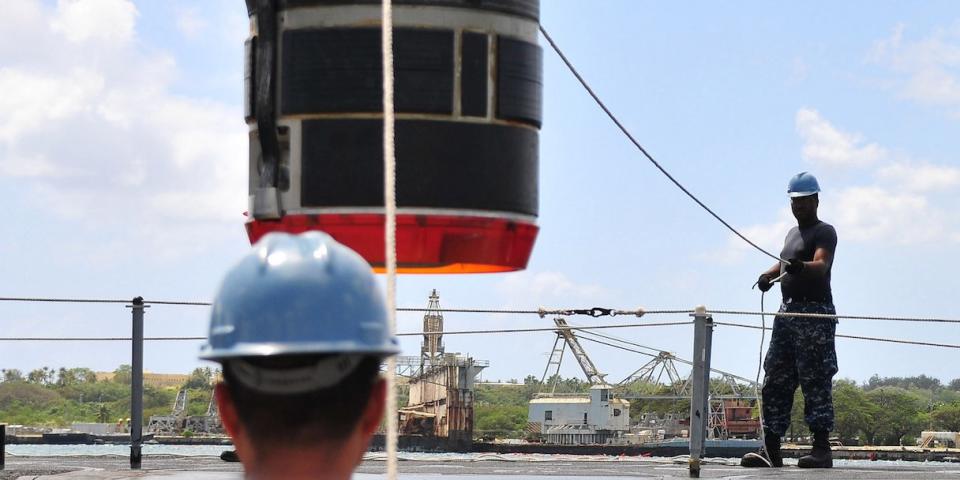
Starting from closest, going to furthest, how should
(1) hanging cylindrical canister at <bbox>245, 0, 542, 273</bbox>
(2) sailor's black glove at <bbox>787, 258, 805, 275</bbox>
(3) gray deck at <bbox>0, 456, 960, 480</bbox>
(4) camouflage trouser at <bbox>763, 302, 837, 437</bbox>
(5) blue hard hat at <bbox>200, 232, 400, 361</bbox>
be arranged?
(5) blue hard hat at <bbox>200, 232, 400, 361</bbox>, (1) hanging cylindrical canister at <bbox>245, 0, 542, 273</bbox>, (3) gray deck at <bbox>0, 456, 960, 480</bbox>, (2) sailor's black glove at <bbox>787, 258, 805, 275</bbox>, (4) camouflage trouser at <bbox>763, 302, 837, 437</bbox>

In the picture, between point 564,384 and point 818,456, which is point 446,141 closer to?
point 818,456

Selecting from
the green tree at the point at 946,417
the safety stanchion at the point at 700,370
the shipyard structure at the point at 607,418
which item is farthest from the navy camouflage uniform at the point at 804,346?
the green tree at the point at 946,417

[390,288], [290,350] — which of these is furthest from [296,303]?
[390,288]

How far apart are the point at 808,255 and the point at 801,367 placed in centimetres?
81

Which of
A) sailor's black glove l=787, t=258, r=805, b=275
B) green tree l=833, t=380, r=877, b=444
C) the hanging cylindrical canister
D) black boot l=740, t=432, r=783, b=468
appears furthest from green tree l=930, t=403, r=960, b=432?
the hanging cylindrical canister

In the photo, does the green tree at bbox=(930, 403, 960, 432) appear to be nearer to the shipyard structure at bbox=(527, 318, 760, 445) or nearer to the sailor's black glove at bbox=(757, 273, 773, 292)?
the shipyard structure at bbox=(527, 318, 760, 445)

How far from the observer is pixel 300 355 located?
96.3 inches

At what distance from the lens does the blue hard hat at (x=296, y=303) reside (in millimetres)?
2516

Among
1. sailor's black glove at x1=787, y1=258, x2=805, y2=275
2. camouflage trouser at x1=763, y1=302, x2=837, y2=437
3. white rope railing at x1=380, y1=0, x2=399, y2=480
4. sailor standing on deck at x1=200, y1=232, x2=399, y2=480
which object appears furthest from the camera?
camouflage trouser at x1=763, y1=302, x2=837, y2=437

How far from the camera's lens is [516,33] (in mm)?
6438

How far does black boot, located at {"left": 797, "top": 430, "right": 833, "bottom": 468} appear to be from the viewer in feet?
35.8

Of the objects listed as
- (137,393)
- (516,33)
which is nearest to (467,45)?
(516,33)

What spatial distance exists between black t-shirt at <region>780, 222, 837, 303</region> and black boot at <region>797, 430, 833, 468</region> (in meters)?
0.98

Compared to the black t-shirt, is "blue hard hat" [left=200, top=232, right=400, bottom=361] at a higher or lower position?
lower
